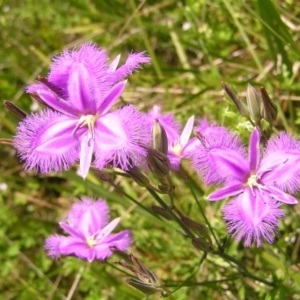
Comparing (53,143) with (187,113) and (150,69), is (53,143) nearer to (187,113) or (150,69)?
(187,113)

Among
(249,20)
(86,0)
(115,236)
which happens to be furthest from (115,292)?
(86,0)

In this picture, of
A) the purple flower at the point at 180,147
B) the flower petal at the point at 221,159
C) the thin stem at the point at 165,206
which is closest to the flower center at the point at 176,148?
the purple flower at the point at 180,147

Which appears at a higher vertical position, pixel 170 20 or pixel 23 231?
pixel 170 20

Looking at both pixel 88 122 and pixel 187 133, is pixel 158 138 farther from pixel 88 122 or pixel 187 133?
pixel 187 133

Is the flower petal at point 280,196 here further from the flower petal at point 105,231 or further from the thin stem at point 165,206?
the flower petal at point 105,231

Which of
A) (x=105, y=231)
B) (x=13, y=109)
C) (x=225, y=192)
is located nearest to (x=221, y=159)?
(x=225, y=192)

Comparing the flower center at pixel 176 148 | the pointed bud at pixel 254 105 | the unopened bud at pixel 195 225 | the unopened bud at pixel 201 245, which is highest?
the pointed bud at pixel 254 105

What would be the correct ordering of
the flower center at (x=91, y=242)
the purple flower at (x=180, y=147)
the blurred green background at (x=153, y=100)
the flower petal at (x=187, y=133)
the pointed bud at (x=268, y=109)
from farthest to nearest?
the blurred green background at (x=153, y=100), the flower center at (x=91, y=242), the flower petal at (x=187, y=133), the purple flower at (x=180, y=147), the pointed bud at (x=268, y=109)
